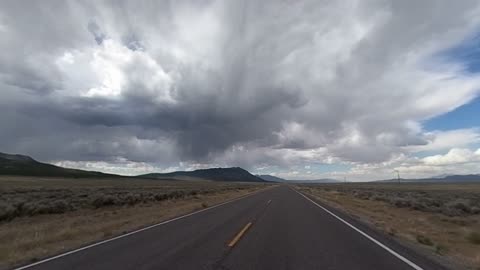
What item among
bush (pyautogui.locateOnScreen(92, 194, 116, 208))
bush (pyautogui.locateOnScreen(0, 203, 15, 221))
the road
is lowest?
the road

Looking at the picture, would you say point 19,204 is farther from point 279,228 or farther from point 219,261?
point 219,261

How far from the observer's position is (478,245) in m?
12.9

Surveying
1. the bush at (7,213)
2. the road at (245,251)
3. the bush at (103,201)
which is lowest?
the road at (245,251)

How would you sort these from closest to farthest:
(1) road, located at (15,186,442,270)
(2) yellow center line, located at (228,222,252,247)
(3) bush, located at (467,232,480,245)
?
1. (1) road, located at (15,186,442,270)
2. (2) yellow center line, located at (228,222,252,247)
3. (3) bush, located at (467,232,480,245)

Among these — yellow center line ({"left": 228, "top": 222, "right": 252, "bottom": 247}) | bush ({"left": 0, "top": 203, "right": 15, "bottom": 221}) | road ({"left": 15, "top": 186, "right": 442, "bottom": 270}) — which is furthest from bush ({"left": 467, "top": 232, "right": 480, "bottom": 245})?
bush ({"left": 0, "top": 203, "right": 15, "bottom": 221})

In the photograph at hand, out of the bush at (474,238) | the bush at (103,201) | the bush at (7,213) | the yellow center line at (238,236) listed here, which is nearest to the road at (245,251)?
the yellow center line at (238,236)

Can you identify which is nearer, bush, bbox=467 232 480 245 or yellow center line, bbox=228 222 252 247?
yellow center line, bbox=228 222 252 247

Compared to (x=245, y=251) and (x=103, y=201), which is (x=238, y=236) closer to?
(x=245, y=251)

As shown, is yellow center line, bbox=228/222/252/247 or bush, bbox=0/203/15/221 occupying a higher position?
bush, bbox=0/203/15/221

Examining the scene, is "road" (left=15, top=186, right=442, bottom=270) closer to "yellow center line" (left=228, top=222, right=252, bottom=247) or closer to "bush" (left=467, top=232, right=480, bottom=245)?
"yellow center line" (left=228, top=222, right=252, bottom=247)

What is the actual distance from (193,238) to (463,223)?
16.9 m

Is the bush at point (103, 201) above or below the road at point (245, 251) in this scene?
above

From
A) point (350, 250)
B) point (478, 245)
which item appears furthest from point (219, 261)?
point (478, 245)

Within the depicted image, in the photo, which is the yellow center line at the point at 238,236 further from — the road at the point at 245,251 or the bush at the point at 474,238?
the bush at the point at 474,238
